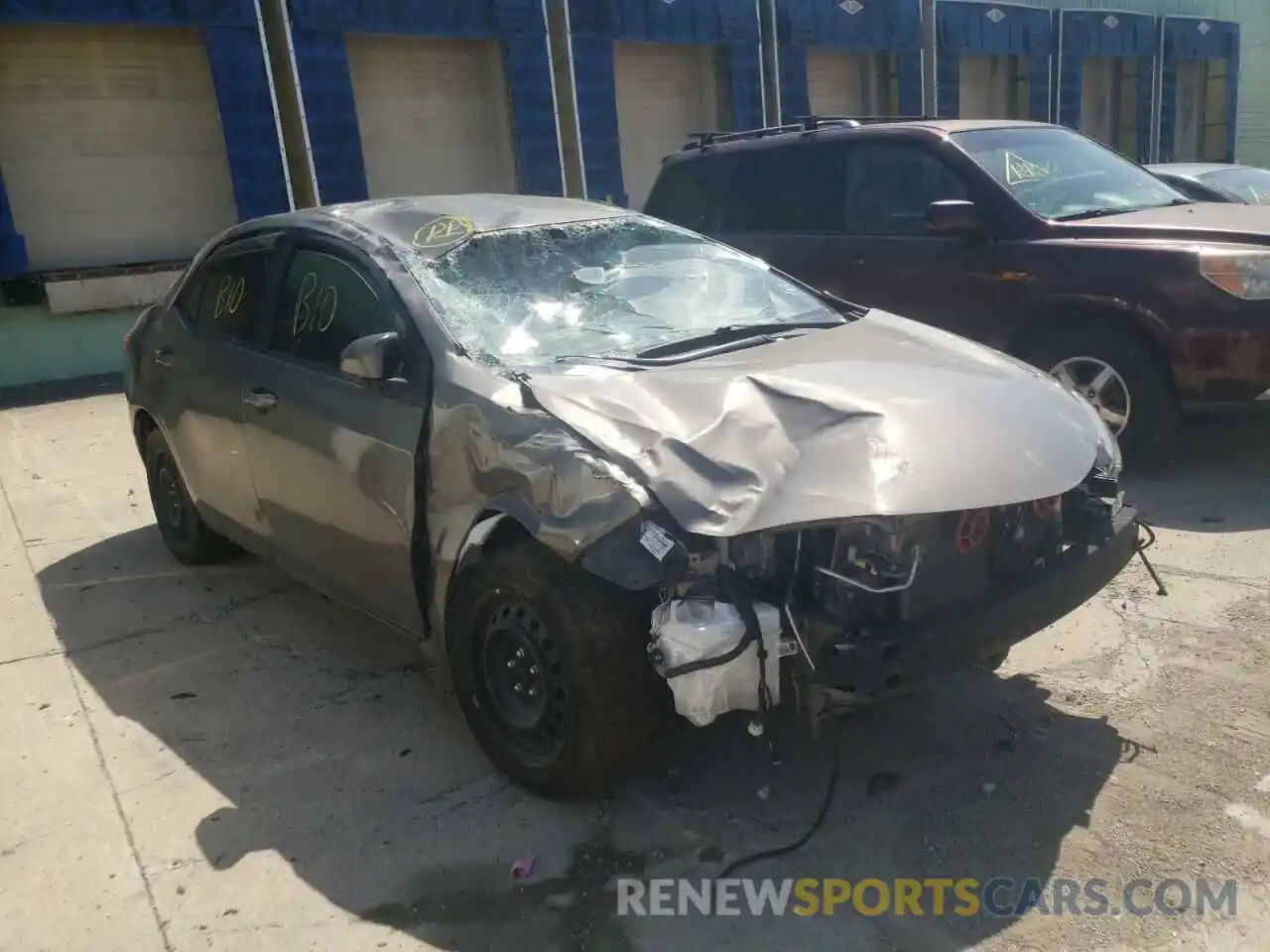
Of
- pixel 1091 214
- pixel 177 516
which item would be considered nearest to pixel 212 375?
pixel 177 516

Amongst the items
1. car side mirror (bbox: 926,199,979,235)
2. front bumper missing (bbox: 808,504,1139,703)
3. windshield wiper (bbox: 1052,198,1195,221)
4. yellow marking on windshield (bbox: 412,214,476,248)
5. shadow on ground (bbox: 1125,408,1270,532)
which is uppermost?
yellow marking on windshield (bbox: 412,214,476,248)

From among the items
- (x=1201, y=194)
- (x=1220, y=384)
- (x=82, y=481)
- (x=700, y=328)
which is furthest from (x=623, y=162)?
(x=700, y=328)

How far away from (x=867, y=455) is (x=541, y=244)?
5.39 ft

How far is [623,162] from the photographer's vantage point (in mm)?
15453

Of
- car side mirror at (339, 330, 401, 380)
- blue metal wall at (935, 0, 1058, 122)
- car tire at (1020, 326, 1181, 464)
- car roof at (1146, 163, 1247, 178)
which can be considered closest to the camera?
car side mirror at (339, 330, 401, 380)

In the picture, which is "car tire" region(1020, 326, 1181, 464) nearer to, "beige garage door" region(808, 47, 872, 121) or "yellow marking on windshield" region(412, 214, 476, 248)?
"yellow marking on windshield" region(412, 214, 476, 248)

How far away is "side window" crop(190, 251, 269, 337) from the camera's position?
4262 mm

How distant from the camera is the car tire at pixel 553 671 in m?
2.78

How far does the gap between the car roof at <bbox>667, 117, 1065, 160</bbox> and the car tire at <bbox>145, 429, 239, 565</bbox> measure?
4.04m

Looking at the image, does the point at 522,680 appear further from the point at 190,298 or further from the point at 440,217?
the point at 190,298

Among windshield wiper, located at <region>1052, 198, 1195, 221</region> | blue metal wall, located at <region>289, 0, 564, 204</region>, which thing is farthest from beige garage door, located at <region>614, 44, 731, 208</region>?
windshield wiper, located at <region>1052, 198, 1195, 221</region>

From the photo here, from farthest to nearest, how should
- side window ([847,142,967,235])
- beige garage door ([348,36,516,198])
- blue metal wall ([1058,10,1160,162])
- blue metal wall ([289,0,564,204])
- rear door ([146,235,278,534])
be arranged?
blue metal wall ([1058,10,1160,162])
beige garage door ([348,36,516,198])
blue metal wall ([289,0,564,204])
side window ([847,142,967,235])
rear door ([146,235,278,534])

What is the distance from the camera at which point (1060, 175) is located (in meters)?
6.10

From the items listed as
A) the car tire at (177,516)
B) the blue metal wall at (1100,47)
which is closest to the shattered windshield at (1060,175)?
the car tire at (177,516)
